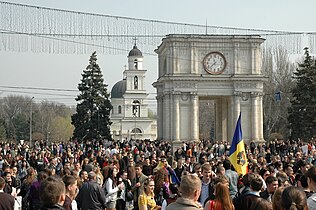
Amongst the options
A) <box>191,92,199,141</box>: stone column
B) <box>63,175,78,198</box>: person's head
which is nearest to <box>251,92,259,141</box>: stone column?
<box>191,92,199,141</box>: stone column

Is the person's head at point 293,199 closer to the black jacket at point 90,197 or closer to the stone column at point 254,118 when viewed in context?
the black jacket at point 90,197

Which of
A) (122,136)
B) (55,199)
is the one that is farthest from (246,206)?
(122,136)

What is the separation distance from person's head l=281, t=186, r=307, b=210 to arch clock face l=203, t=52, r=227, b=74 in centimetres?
4798

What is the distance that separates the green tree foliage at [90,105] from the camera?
6669 centimetres

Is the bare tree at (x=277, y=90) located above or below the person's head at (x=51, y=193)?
above

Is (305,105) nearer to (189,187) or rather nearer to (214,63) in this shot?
(214,63)

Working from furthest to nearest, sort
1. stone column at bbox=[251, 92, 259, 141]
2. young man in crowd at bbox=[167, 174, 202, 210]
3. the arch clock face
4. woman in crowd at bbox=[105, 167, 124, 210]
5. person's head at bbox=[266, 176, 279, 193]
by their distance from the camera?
the arch clock face, stone column at bbox=[251, 92, 259, 141], woman in crowd at bbox=[105, 167, 124, 210], person's head at bbox=[266, 176, 279, 193], young man in crowd at bbox=[167, 174, 202, 210]

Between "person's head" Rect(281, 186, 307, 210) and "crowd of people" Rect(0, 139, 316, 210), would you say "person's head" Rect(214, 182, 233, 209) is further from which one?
"person's head" Rect(281, 186, 307, 210)

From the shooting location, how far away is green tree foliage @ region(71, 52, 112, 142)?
219 feet

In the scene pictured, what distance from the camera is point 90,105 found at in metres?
67.1

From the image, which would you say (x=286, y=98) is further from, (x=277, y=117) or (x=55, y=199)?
(x=55, y=199)

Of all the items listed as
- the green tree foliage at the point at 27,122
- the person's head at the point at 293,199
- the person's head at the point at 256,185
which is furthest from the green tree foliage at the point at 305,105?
the person's head at the point at 293,199

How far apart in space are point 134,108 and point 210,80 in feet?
202

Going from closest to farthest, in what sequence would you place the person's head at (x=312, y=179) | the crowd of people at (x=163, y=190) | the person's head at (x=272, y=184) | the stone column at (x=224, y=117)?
the crowd of people at (x=163, y=190)
the person's head at (x=312, y=179)
the person's head at (x=272, y=184)
the stone column at (x=224, y=117)
